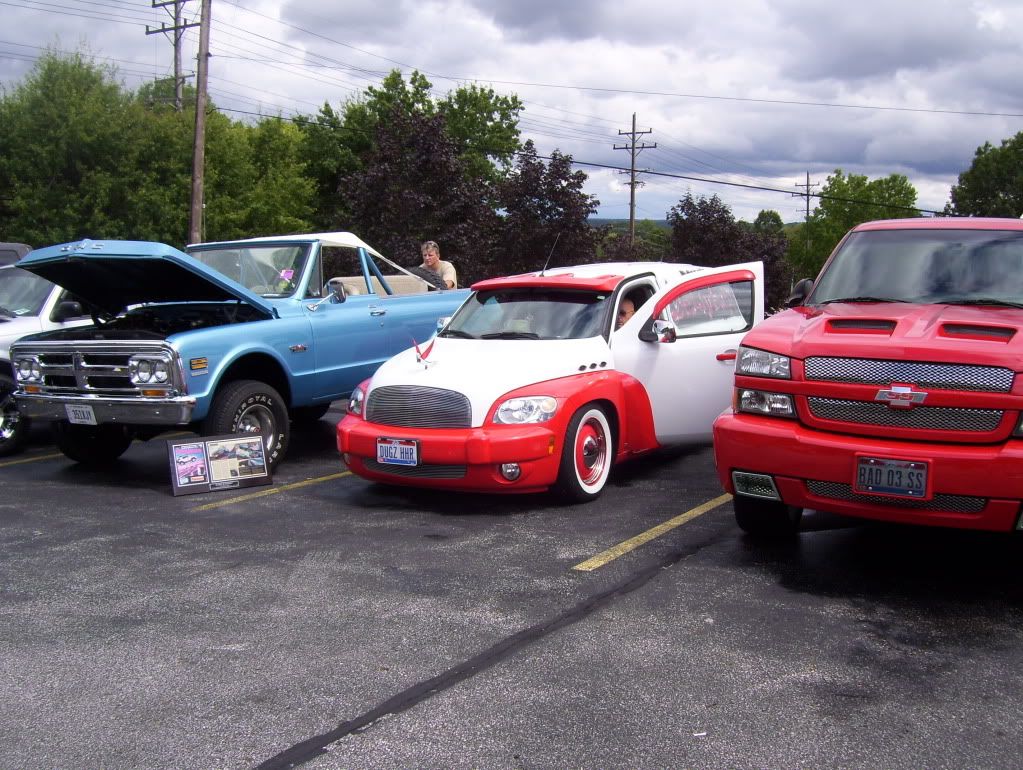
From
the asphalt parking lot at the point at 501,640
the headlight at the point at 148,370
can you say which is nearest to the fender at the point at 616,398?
the asphalt parking lot at the point at 501,640

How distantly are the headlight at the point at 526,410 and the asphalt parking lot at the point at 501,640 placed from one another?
659 millimetres

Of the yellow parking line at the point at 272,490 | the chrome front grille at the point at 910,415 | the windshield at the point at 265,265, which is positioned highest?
the windshield at the point at 265,265

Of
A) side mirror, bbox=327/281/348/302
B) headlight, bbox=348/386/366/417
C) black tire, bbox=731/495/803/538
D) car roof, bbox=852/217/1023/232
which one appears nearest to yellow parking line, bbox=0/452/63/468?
side mirror, bbox=327/281/348/302

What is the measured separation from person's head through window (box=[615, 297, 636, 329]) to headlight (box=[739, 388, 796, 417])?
2.35 m

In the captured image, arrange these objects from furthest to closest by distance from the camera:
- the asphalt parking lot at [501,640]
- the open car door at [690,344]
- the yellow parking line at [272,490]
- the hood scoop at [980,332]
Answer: the open car door at [690,344] → the yellow parking line at [272,490] → the hood scoop at [980,332] → the asphalt parking lot at [501,640]

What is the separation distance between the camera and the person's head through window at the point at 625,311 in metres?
7.57

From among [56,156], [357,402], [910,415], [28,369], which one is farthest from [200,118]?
[910,415]

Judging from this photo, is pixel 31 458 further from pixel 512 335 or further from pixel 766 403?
pixel 766 403

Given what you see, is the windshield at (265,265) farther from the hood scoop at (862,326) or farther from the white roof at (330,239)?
the hood scoop at (862,326)

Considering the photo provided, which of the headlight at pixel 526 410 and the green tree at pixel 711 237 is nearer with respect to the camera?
the headlight at pixel 526 410

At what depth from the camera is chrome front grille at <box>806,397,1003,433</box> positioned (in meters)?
4.53

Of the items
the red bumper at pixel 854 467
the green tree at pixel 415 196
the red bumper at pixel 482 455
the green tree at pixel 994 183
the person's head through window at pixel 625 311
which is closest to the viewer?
the red bumper at pixel 854 467

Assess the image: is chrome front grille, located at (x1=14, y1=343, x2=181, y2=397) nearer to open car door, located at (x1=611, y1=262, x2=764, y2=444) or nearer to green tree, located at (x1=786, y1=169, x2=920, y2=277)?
open car door, located at (x1=611, y1=262, x2=764, y2=444)

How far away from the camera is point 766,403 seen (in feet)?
16.9
